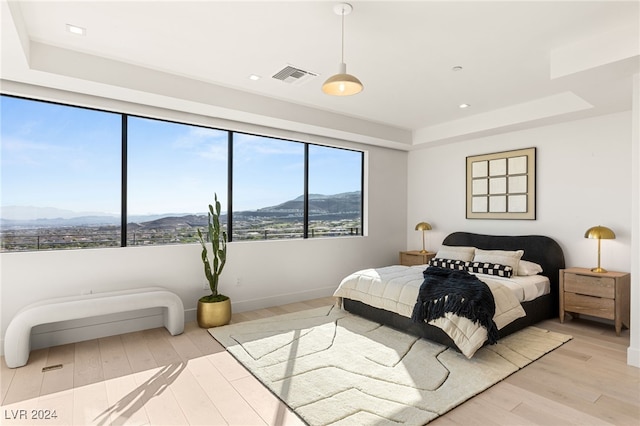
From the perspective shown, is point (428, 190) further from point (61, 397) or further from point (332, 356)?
point (61, 397)

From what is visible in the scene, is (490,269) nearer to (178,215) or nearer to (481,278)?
(481,278)

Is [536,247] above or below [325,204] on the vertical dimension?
below

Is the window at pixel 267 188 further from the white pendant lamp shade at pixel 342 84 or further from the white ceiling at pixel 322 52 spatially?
the white pendant lamp shade at pixel 342 84

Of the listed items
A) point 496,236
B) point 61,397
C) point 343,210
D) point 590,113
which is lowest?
point 61,397

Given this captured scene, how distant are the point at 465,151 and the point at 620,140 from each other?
1932 mm

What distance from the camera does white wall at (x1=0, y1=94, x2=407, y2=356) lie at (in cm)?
339

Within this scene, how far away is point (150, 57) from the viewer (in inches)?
125

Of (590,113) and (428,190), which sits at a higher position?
(590,113)

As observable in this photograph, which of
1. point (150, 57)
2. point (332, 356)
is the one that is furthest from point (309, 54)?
point (332, 356)

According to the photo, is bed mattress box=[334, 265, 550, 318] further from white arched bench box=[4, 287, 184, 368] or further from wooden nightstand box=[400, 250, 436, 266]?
white arched bench box=[4, 287, 184, 368]

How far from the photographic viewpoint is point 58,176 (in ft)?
11.9

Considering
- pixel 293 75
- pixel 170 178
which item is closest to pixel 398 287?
pixel 293 75

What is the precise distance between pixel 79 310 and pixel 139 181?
1527 millimetres

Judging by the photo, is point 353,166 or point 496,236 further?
point 353,166
